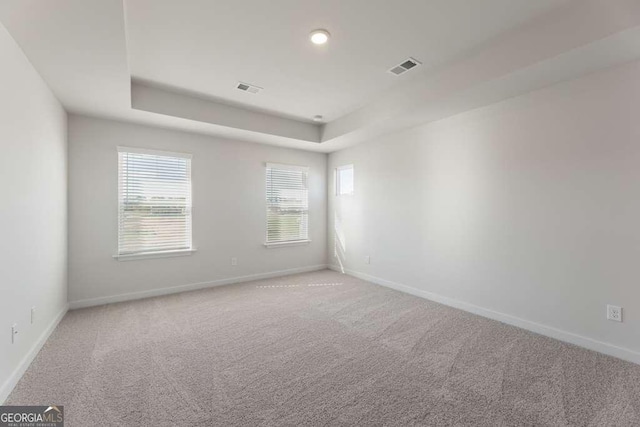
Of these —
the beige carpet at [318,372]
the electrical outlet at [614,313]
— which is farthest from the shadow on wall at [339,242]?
the electrical outlet at [614,313]

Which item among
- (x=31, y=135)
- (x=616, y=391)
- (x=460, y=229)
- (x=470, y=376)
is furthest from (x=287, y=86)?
(x=616, y=391)

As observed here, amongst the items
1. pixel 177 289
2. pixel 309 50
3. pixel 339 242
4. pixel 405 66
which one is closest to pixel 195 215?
pixel 177 289

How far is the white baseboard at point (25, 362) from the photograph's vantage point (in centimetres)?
188

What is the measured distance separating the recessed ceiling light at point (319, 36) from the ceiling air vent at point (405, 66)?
0.92 metres

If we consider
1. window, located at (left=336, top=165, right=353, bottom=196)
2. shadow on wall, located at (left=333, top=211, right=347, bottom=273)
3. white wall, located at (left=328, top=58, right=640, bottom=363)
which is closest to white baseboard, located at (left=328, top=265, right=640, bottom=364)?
white wall, located at (left=328, top=58, right=640, bottom=363)

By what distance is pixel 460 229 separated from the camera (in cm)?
367

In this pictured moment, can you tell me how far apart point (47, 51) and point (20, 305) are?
78.6 inches

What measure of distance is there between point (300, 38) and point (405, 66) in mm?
1195

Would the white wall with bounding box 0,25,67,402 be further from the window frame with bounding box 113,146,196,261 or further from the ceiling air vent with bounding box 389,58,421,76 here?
the ceiling air vent with bounding box 389,58,421,76

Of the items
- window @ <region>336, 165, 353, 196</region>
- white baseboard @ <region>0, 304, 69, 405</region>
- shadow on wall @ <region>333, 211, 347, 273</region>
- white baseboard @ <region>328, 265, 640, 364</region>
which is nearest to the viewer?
white baseboard @ <region>0, 304, 69, 405</region>

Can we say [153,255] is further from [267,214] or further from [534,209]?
[534,209]

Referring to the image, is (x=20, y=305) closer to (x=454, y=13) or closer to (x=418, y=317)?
(x=418, y=317)

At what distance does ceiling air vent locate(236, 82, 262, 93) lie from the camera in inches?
136

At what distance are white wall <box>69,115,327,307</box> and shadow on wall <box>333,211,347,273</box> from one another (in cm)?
29
